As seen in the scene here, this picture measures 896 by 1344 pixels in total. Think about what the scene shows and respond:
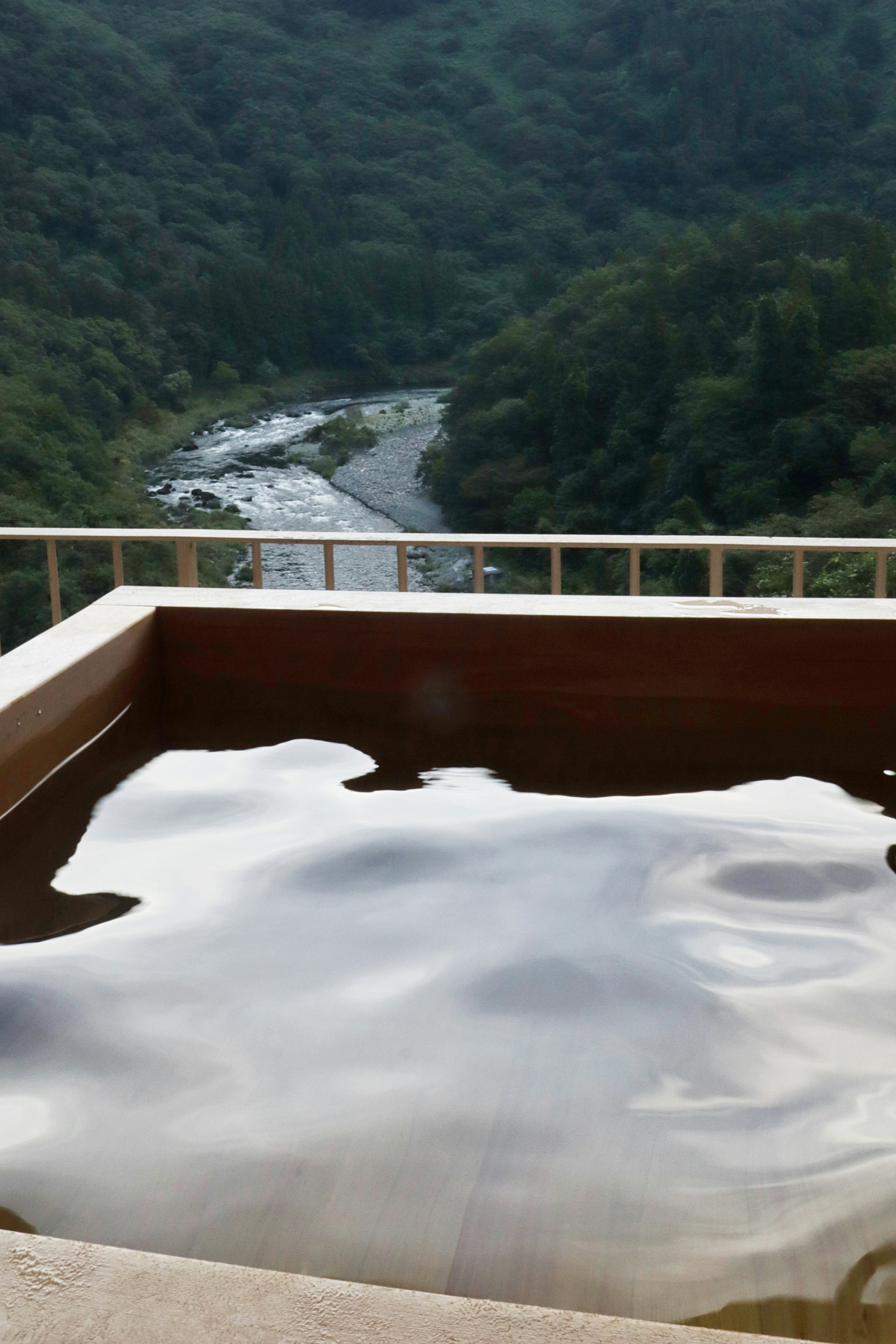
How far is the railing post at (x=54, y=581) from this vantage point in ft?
6.21

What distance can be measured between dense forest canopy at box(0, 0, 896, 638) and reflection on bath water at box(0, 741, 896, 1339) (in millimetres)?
18468

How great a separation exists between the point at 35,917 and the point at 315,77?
125 ft

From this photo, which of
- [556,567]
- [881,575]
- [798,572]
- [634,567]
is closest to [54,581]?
[556,567]

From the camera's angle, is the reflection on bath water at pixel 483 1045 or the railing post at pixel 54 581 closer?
the reflection on bath water at pixel 483 1045

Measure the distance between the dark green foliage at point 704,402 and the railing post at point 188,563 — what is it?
1711cm

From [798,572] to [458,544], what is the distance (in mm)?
538

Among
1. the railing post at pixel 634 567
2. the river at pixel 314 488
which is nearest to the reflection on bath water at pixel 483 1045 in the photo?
the railing post at pixel 634 567

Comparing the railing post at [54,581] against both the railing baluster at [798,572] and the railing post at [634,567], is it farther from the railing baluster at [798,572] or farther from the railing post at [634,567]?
the railing baluster at [798,572]

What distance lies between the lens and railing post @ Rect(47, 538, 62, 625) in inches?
74.5

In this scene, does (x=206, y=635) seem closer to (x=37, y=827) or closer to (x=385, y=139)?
(x=37, y=827)

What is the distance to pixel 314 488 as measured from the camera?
2309 centimetres

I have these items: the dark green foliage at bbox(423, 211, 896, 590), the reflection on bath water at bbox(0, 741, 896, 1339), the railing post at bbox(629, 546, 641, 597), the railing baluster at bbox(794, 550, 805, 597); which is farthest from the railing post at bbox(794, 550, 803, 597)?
the dark green foliage at bbox(423, 211, 896, 590)

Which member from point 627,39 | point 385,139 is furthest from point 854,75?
point 385,139

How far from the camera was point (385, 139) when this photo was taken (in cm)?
3378
